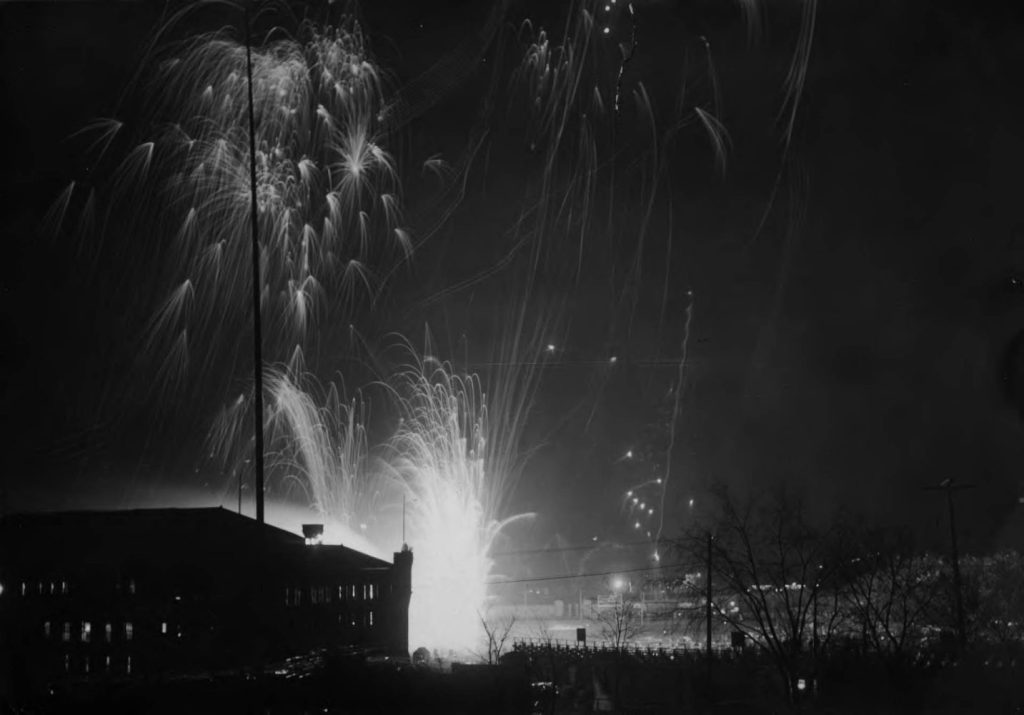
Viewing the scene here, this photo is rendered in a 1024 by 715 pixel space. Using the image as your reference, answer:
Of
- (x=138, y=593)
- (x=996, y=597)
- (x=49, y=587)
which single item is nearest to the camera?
(x=138, y=593)

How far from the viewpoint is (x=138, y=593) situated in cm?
4425

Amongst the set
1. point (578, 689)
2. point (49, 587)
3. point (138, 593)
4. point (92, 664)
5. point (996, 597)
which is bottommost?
point (578, 689)

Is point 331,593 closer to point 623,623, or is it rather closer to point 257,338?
point 257,338

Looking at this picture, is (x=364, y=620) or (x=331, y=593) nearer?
(x=331, y=593)

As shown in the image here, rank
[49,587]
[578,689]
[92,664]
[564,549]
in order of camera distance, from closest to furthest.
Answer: [92,664], [49,587], [578,689], [564,549]

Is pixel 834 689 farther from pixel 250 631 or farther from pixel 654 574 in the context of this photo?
pixel 654 574

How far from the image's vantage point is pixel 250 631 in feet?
121

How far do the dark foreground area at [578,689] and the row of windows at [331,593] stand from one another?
8959mm

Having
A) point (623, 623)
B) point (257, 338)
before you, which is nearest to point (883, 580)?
point (257, 338)

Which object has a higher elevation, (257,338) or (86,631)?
Result: (257,338)

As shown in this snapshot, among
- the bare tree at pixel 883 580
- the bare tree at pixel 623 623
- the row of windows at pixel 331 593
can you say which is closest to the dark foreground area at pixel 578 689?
the bare tree at pixel 883 580

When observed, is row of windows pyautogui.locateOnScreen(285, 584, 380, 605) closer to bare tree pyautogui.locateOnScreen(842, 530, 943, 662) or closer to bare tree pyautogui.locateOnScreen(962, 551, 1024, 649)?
bare tree pyautogui.locateOnScreen(842, 530, 943, 662)

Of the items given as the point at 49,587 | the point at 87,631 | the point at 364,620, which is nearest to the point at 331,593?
the point at 364,620

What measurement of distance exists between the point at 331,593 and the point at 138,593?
9.65m
